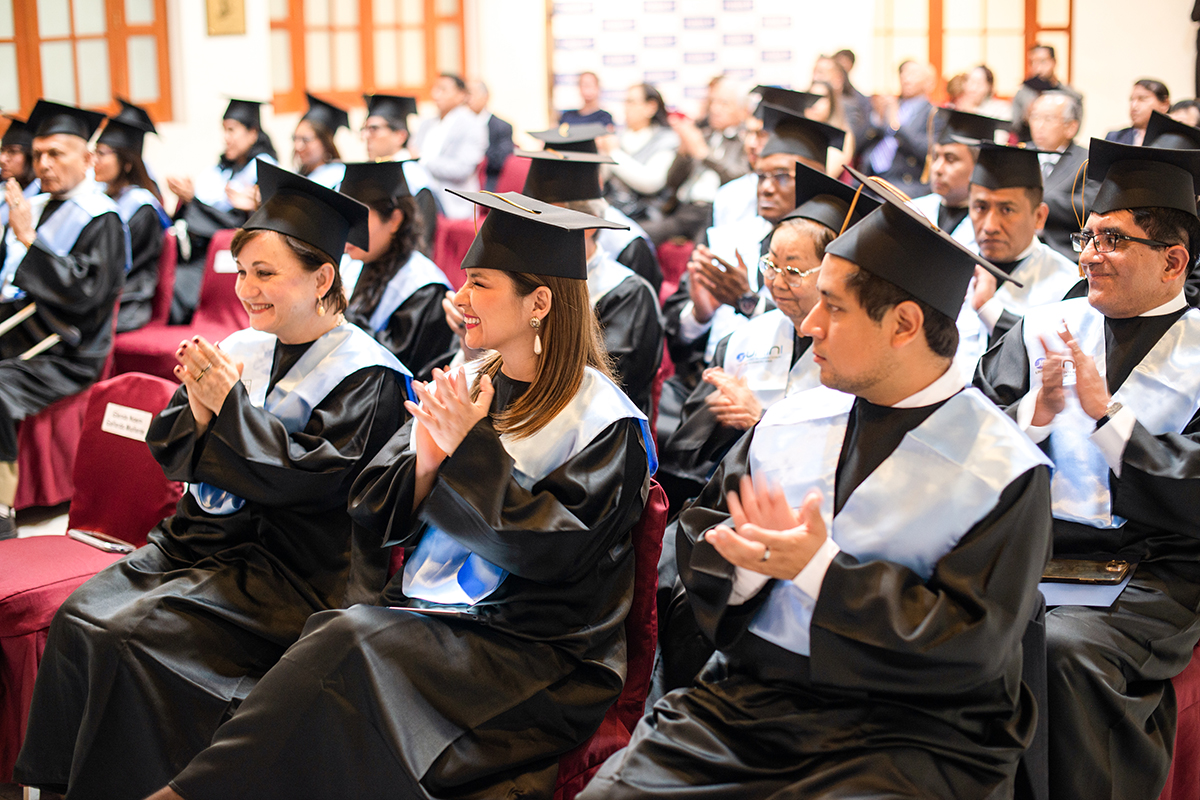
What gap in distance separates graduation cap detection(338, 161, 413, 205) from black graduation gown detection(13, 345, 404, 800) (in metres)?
1.61

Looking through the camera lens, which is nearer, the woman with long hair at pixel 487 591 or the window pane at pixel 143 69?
the woman with long hair at pixel 487 591

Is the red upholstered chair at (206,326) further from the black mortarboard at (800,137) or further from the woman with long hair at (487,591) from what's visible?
the woman with long hair at (487,591)

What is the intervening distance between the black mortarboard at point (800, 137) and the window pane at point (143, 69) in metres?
8.67

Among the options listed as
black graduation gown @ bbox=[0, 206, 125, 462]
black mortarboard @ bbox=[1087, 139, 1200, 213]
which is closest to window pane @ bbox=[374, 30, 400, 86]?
black graduation gown @ bbox=[0, 206, 125, 462]

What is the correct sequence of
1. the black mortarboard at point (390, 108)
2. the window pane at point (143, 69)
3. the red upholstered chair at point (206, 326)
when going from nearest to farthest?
A: the red upholstered chair at point (206, 326) < the black mortarboard at point (390, 108) < the window pane at point (143, 69)

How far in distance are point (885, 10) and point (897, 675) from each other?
12699 millimetres

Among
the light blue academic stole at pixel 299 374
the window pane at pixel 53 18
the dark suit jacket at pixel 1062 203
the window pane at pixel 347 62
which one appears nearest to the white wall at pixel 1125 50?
the dark suit jacket at pixel 1062 203

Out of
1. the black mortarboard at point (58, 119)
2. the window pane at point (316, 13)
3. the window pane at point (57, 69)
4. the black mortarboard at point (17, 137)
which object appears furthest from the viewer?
the window pane at point (316, 13)

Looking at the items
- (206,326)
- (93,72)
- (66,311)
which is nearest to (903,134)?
(206,326)

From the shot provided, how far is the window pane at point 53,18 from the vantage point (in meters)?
10.7

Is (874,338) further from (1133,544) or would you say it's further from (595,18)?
(595,18)

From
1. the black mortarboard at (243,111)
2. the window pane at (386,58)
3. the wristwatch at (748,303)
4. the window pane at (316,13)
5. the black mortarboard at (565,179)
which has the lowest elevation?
the wristwatch at (748,303)

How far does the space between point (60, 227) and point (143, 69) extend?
262 inches

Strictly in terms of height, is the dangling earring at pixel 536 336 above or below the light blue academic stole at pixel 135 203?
below
